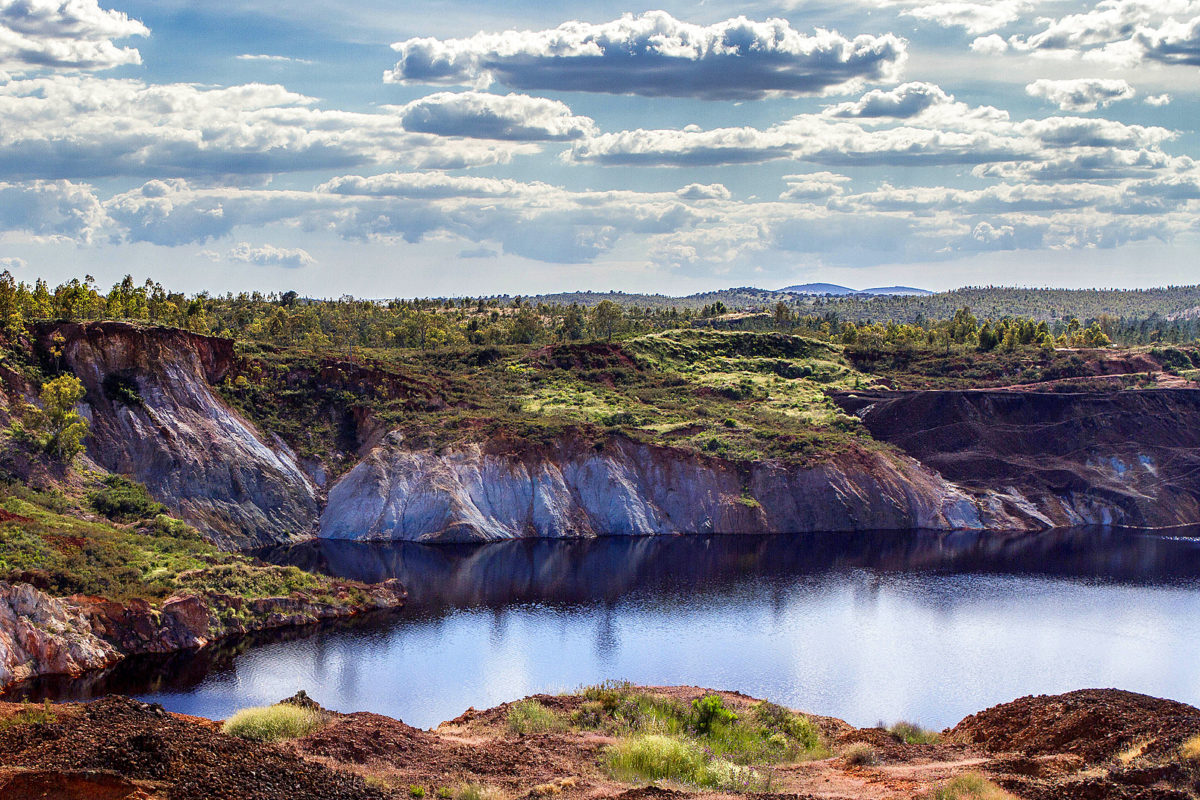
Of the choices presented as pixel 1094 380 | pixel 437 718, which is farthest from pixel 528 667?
pixel 1094 380

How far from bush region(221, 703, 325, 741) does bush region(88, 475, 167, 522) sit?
37.9m

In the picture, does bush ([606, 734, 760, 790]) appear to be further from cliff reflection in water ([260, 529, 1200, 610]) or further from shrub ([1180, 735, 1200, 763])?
cliff reflection in water ([260, 529, 1200, 610])

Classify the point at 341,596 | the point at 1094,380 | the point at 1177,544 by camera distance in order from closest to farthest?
the point at 341,596, the point at 1177,544, the point at 1094,380

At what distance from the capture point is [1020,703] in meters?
36.8

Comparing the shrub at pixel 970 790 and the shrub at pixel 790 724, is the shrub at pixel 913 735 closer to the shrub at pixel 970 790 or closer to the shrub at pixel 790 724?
the shrub at pixel 790 724

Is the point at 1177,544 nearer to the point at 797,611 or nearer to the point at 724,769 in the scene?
the point at 797,611

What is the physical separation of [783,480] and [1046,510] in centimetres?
2494

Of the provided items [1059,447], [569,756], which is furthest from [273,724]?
[1059,447]

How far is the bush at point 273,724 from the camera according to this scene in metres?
29.6

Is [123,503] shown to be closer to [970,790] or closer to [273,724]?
[273,724]

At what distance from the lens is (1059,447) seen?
10269 cm

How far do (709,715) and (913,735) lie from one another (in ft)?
21.9

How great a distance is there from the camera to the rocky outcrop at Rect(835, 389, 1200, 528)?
97312mm

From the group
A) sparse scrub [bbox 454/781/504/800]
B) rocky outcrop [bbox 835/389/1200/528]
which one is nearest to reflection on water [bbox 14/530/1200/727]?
rocky outcrop [bbox 835/389/1200/528]
